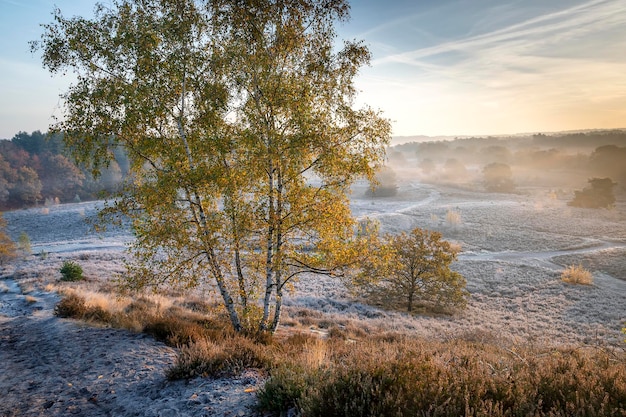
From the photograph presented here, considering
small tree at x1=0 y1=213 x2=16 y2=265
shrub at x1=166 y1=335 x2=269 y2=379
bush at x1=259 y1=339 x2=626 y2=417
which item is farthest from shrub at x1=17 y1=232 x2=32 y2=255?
bush at x1=259 y1=339 x2=626 y2=417

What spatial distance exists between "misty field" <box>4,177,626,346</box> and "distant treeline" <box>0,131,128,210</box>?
14006 mm

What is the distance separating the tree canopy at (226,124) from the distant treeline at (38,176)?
218 feet

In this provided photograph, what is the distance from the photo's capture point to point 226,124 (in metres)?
10.5

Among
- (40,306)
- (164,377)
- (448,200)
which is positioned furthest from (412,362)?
(448,200)

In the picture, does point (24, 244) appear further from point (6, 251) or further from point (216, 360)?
point (216, 360)

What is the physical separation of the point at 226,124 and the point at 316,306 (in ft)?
57.5

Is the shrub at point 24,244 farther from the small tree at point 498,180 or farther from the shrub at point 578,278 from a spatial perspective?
the small tree at point 498,180

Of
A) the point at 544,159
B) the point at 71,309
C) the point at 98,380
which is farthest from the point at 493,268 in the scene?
the point at 544,159

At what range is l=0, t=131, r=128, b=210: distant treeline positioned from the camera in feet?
230

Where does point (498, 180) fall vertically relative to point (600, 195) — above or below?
above

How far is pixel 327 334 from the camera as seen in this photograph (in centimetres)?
1545

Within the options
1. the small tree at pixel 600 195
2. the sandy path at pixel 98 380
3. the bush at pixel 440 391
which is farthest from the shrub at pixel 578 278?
the small tree at pixel 600 195

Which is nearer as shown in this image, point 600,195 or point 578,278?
point 578,278

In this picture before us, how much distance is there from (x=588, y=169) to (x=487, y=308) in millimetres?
121066
